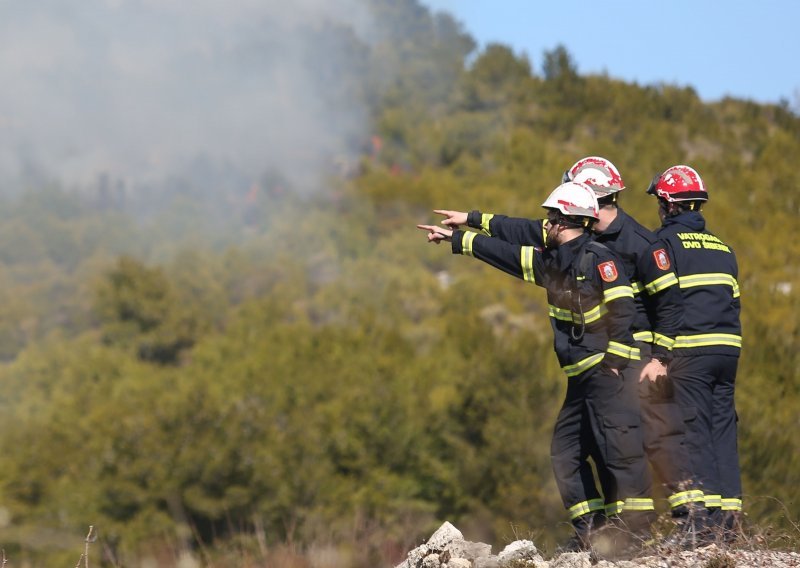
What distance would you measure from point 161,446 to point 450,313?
35.9m

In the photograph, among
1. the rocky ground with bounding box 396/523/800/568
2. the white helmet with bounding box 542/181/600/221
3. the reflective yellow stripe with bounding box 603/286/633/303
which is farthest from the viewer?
the white helmet with bounding box 542/181/600/221

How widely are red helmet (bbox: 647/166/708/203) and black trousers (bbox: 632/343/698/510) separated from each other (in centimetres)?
95

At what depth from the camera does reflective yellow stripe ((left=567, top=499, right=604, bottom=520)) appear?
6.65 meters

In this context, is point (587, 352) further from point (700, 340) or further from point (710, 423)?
point (710, 423)

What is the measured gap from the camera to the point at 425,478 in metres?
52.5

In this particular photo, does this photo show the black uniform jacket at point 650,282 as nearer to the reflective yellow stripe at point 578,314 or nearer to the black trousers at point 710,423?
the black trousers at point 710,423

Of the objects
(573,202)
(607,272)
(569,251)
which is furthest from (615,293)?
(573,202)

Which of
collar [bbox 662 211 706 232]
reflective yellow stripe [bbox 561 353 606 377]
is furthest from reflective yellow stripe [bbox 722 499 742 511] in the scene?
collar [bbox 662 211 706 232]

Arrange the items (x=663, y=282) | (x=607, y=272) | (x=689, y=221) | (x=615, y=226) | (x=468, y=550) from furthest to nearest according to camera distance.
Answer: (x=689, y=221) < (x=615, y=226) < (x=663, y=282) < (x=607, y=272) < (x=468, y=550)

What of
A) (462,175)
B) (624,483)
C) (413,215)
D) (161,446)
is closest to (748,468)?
(161,446)

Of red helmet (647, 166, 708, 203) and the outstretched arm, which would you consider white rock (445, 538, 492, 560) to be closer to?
the outstretched arm

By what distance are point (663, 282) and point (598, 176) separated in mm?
701

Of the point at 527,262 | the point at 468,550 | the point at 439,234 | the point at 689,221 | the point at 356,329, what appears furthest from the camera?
the point at 356,329

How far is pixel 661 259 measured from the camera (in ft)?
22.2
